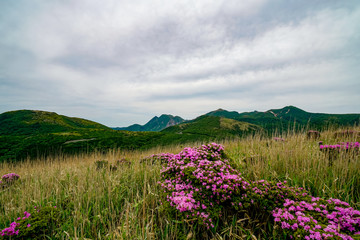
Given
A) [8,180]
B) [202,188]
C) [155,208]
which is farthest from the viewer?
[8,180]

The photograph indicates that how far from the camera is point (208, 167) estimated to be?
3.01 meters

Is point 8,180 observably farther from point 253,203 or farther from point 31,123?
point 31,123

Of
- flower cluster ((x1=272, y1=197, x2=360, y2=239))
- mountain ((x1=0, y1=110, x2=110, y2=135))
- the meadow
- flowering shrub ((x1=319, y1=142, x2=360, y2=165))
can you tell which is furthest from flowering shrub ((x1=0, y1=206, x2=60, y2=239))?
mountain ((x1=0, y1=110, x2=110, y2=135))

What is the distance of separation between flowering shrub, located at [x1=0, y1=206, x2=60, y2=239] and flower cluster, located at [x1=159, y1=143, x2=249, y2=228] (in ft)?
6.75

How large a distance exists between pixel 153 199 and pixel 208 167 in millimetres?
1368

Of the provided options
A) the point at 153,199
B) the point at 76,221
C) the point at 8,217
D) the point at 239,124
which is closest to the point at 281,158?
the point at 153,199

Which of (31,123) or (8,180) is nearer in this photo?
(8,180)

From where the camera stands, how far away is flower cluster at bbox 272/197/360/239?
1858 mm

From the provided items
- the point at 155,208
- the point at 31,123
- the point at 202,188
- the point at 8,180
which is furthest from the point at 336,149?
the point at 31,123

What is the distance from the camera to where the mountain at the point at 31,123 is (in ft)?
300

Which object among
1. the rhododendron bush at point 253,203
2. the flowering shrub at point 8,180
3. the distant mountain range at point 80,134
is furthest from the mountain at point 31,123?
the rhododendron bush at point 253,203

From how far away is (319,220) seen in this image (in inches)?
83.0

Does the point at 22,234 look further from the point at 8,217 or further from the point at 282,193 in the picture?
the point at 282,193

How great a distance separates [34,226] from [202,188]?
9.12 feet
